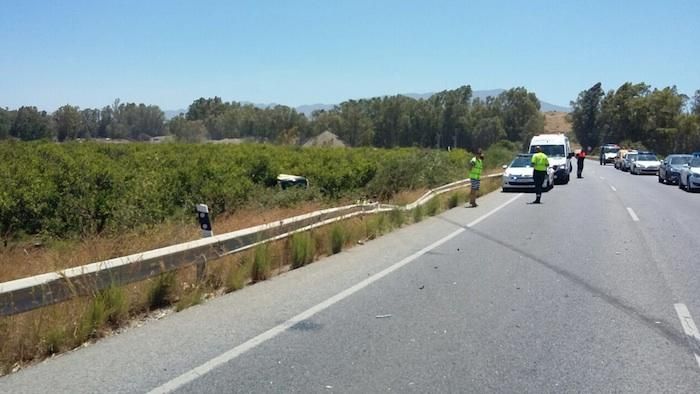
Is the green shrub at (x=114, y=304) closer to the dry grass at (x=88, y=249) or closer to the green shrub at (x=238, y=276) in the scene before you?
the dry grass at (x=88, y=249)

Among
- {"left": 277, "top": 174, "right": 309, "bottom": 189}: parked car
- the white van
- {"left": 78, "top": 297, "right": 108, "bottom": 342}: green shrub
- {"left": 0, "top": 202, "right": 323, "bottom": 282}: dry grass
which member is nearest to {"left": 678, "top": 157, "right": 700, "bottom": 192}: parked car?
the white van

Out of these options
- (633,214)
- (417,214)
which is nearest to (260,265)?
(417,214)

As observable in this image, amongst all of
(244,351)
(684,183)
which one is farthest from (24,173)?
(684,183)

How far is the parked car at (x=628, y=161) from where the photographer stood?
5048cm

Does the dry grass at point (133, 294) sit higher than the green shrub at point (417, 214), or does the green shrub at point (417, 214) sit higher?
the dry grass at point (133, 294)

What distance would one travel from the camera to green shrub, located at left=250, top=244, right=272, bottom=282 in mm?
9539

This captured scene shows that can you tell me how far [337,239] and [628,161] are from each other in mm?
45732

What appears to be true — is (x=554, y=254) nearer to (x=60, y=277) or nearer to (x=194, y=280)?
(x=194, y=280)

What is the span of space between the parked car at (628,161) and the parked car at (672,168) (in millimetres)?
13915

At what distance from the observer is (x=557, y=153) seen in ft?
115

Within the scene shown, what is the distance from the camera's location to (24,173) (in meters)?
14.3

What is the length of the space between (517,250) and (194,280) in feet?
20.7

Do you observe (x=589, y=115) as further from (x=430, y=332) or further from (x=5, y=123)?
(x=430, y=332)

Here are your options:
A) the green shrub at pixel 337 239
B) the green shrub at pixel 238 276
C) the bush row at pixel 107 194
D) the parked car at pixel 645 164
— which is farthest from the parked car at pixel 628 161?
the green shrub at pixel 238 276
